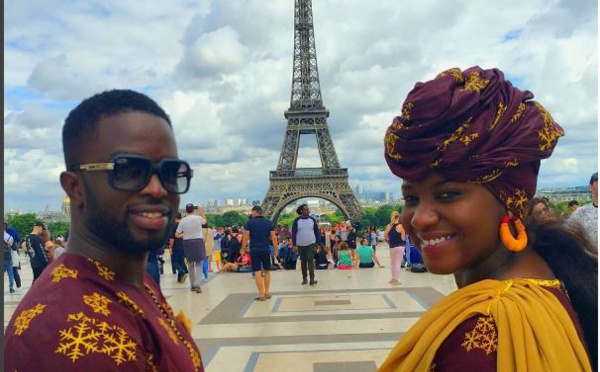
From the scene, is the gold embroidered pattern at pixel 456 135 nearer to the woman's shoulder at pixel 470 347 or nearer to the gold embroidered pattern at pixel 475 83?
the gold embroidered pattern at pixel 475 83

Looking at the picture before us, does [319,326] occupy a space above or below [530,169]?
below

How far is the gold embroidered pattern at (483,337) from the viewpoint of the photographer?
54.9 inches

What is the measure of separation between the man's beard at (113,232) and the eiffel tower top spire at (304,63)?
1848 inches

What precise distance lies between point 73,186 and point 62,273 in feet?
0.83

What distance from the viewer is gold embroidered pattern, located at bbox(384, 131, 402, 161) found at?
5.42 ft

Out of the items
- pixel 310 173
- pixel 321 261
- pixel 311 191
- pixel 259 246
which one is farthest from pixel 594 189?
pixel 310 173

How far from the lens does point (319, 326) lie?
22.9 ft

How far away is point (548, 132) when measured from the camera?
5.30ft

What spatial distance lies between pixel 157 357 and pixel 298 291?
859 cm

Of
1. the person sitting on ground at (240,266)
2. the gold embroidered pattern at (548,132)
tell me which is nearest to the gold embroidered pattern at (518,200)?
the gold embroidered pattern at (548,132)

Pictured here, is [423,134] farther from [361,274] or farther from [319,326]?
[361,274]

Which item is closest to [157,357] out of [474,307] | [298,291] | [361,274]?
[474,307]

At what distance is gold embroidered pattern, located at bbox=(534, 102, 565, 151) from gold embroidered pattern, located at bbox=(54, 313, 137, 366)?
1.21 m

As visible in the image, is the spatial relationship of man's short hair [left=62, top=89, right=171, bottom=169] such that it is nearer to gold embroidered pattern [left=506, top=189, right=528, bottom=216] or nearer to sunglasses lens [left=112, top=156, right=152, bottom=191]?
sunglasses lens [left=112, top=156, right=152, bottom=191]
